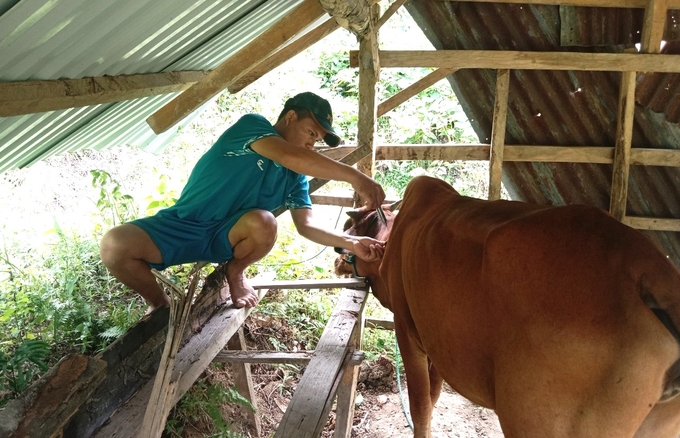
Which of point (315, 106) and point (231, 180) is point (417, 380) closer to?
point (231, 180)

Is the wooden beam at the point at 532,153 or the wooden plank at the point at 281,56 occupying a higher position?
the wooden plank at the point at 281,56

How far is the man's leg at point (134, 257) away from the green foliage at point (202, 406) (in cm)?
69

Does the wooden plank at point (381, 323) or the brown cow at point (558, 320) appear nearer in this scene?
the brown cow at point (558, 320)

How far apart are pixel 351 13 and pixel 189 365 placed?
2322 mm

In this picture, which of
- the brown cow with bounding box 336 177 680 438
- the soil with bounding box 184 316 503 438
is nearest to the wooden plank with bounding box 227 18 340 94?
the brown cow with bounding box 336 177 680 438

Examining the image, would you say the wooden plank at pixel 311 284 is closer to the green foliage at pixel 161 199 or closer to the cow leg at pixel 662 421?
the cow leg at pixel 662 421

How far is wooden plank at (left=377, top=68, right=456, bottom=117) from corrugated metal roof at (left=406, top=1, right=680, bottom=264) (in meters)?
0.63

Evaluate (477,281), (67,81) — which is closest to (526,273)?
(477,281)

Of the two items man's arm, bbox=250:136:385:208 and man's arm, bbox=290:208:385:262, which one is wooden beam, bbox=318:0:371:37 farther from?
man's arm, bbox=290:208:385:262

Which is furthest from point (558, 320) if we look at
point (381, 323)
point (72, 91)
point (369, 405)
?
point (381, 323)

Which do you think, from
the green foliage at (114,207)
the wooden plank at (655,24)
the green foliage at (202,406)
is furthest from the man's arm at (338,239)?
the wooden plank at (655,24)

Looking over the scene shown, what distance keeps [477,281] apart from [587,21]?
161 inches

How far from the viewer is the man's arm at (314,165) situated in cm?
327

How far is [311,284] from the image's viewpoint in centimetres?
397
